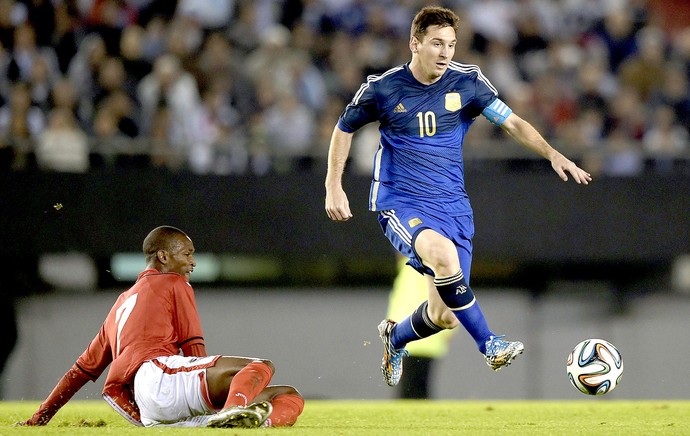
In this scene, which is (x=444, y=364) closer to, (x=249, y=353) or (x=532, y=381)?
(x=532, y=381)

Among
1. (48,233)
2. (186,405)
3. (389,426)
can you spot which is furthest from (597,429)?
(48,233)

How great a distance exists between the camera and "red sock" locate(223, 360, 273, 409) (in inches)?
246

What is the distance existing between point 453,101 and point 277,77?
17.4 ft

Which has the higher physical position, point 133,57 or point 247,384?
point 133,57

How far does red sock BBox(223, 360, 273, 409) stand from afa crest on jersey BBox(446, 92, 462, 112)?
7.27 ft

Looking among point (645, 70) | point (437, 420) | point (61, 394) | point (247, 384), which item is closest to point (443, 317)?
point (437, 420)

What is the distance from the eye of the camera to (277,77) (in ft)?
41.5

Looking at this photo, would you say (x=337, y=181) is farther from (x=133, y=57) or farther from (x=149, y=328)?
(x=133, y=57)

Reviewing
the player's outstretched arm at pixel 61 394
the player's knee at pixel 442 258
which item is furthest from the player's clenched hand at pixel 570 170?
the player's outstretched arm at pixel 61 394

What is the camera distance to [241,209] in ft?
40.4

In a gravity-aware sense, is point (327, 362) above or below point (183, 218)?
below

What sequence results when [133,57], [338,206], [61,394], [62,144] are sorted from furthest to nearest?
[133,57] < [62,144] < [338,206] < [61,394]

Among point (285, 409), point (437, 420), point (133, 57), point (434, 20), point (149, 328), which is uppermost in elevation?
point (434, 20)

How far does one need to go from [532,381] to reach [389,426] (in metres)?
7.18
